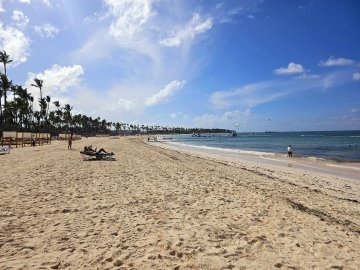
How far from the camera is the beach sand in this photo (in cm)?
513

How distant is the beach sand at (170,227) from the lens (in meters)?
5.13

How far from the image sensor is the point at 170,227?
6746 millimetres

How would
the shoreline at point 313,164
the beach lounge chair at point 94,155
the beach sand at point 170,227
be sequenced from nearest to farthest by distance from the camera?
the beach sand at point 170,227 < the beach lounge chair at point 94,155 < the shoreline at point 313,164

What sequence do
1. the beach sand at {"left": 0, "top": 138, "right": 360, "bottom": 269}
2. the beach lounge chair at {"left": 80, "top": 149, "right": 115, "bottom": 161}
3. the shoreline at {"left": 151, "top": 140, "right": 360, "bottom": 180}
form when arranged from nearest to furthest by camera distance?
1. the beach sand at {"left": 0, "top": 138, "right": 360, "bottom": 269}
2. the beach lounge chair at {"left": 80, "top": 149, "right": 115, "bottom": 161}
3. the shoreline at {"left": 151, "top": 140, "right": 360, "bottom": 180}

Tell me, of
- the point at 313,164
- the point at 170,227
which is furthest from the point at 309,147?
the point at 170,227

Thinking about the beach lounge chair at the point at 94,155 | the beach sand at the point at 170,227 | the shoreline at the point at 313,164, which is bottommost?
the shoreline at the point at 313,164

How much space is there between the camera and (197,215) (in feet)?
25.4

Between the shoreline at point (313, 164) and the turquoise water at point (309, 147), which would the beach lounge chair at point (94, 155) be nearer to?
the shoreline at point (313, 164)

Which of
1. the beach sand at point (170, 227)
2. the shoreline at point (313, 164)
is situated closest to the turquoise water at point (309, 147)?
the shoreline at point (313, 164)

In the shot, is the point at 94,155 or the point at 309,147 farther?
the point at 309,147

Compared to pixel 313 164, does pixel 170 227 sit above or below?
above

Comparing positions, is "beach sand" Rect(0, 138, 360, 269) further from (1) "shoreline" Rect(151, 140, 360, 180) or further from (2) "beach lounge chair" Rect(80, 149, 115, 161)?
(1) "shoreline" Rect(151, 140, 360, 180)

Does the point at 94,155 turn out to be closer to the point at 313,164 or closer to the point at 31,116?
Result: the point at 313,164

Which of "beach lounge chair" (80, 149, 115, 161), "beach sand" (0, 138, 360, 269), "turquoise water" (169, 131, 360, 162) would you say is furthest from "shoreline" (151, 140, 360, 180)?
"beach lounge chair" (80, 149, 115, 161)
